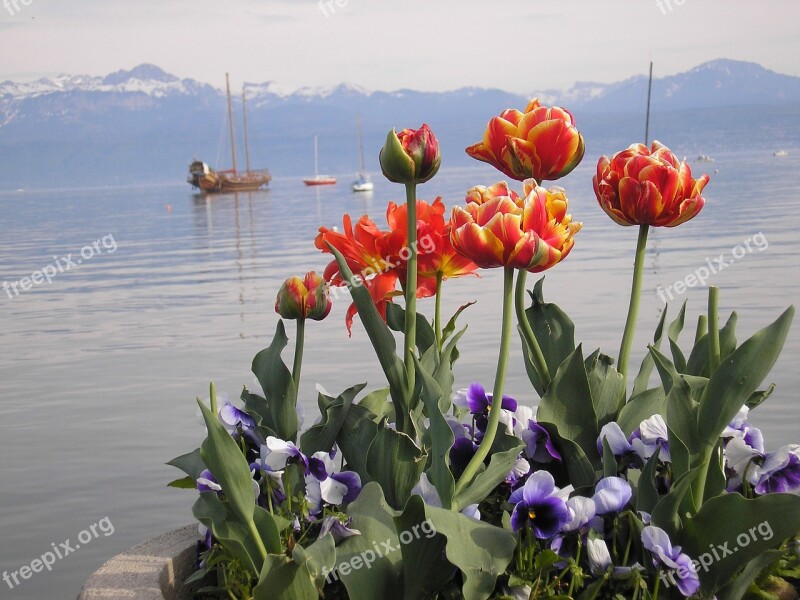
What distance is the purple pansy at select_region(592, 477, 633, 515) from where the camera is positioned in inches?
62.9

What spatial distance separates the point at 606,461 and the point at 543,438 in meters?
0.17

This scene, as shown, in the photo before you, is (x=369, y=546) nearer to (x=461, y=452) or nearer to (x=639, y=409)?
(x=461, y=452)

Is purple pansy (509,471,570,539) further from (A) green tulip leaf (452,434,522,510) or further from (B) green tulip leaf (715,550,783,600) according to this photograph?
(B) green tulip leaf (715,550,783,600)

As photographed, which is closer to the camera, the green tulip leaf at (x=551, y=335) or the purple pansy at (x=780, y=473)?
the purple pansy at (x=780, y=473)

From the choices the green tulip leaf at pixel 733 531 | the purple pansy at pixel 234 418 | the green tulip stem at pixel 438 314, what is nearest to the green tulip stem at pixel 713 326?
the green tulip leaf at pixel 733 531

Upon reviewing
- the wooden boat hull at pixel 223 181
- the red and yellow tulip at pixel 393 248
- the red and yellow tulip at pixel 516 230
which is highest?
the red and yellow tulip at pixel 516 230

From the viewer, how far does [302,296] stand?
1879 millimetres

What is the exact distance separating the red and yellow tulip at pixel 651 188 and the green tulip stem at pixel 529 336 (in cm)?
20

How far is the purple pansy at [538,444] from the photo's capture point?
178 cm

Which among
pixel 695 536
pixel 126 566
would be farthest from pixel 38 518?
pixel 695 536

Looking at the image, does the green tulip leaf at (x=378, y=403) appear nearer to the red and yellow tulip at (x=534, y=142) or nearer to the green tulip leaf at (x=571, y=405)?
the green tulip leaf at (x=571, y=405)

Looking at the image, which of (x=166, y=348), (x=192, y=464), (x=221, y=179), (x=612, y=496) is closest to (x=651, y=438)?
(x=612, y=496)

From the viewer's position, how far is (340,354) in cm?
713

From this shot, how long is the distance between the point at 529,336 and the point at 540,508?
314mm
